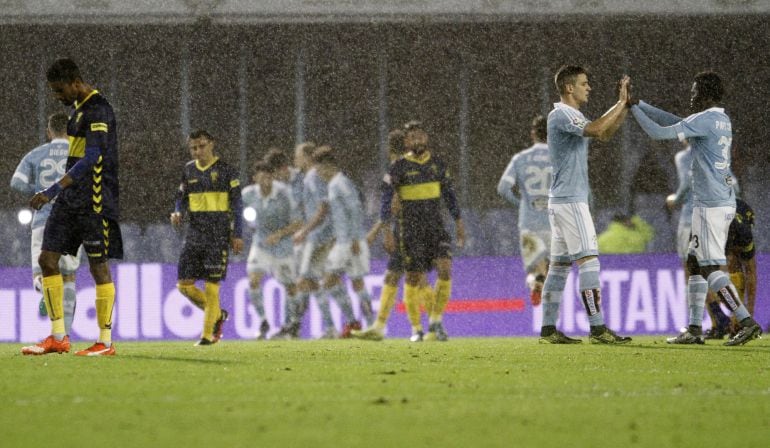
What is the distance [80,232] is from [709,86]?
4.78 m

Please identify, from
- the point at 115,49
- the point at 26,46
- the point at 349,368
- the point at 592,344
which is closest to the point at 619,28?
the point at 115,49

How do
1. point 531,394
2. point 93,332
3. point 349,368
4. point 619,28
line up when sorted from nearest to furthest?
point 531,394 < point 349,368 < point 93,332 < point 619,28

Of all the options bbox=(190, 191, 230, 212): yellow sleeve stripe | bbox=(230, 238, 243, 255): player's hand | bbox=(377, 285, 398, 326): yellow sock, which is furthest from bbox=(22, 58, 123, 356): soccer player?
bbox=(377, 285, 398, 326): yellow sock

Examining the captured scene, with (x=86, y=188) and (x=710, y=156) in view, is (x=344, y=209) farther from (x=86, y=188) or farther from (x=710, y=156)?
(x=86, y=188)

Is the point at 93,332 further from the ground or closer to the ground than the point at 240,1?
closer to the ground

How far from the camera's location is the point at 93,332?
1625 cm

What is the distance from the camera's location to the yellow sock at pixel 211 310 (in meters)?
12.4

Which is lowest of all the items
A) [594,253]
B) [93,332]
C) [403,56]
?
[93,332]

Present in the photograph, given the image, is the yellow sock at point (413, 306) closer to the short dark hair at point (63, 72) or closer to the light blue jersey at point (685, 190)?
the light blue jersey at point (685, 190)

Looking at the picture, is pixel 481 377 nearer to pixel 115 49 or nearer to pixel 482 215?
pixel 482 215

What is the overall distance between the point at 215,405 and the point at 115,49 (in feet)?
57.8

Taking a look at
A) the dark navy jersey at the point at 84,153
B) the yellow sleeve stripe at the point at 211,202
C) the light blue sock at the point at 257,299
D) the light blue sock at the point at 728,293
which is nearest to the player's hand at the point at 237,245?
the yellow sleeve stripe at the point at 211,202

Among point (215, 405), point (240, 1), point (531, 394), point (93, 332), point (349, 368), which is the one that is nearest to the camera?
point (215, 405)

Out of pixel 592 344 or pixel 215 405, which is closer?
pixel 215 405
